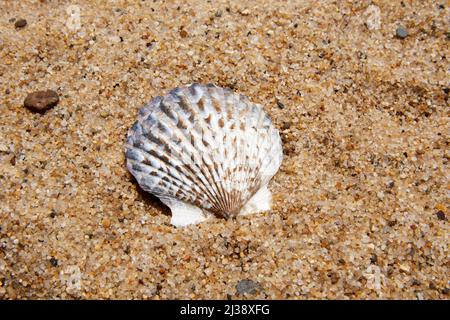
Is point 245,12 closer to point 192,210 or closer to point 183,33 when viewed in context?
point 183,33

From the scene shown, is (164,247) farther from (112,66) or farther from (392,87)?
(392,87)

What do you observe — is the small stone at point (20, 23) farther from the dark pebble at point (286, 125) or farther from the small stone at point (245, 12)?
the dark pebble at point (286, 125)

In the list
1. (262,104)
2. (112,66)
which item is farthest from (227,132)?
(112,66)

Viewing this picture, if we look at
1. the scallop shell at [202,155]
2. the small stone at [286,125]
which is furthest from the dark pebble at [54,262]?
the small stone at [286,125]

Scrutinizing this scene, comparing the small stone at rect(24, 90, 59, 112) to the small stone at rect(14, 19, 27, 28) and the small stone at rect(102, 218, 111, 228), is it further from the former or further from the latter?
the small stone at rect(102, 218, 111, 228)

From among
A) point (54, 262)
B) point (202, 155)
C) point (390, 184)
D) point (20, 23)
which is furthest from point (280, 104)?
point (20, 23)

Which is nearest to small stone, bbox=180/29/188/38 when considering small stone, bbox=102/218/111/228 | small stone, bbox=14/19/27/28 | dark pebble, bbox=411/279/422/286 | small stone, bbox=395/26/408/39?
small stone, bbox=14/19/27/28
